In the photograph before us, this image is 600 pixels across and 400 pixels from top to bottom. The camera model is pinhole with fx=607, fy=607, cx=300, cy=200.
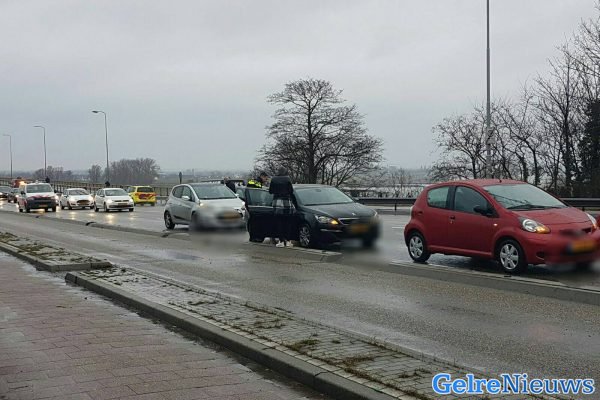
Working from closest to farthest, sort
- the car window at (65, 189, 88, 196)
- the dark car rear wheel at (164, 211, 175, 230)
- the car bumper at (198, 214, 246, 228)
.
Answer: the car bumper at (198, 214, 246, 228), the dark car rear wheel at (164, 211, 175, 230), the car window at (65, 189, 88, 196)

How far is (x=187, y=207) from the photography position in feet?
65.5

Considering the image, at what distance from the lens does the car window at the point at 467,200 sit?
1016cm

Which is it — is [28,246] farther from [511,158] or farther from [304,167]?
[304,167]

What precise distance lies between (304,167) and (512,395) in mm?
47983

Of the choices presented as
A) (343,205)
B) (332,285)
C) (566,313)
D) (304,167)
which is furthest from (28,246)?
(304,167)

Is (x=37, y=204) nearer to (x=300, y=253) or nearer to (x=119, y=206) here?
(x=119, y=206)

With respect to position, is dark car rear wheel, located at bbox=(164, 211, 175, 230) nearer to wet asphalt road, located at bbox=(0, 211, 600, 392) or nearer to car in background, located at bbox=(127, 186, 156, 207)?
wet asphalt road, located at bbox=(0, 211, 600, 392)

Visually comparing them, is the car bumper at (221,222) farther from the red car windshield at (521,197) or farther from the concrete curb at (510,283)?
the red car windshield at (521,197)

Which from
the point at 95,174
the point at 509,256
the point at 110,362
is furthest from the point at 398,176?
the point at 95,174

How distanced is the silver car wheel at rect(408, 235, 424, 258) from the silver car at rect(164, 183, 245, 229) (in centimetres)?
718

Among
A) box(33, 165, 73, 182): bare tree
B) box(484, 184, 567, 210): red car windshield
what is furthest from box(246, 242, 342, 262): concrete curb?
box(33, 165, 73, 182): bare tree

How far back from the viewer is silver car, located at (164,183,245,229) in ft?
59.3

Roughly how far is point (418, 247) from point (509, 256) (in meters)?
2.14

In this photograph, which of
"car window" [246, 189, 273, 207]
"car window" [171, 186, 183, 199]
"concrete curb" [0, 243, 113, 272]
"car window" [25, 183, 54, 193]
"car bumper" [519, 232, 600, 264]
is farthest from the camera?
"car window" [25, 183, 54, 193]
